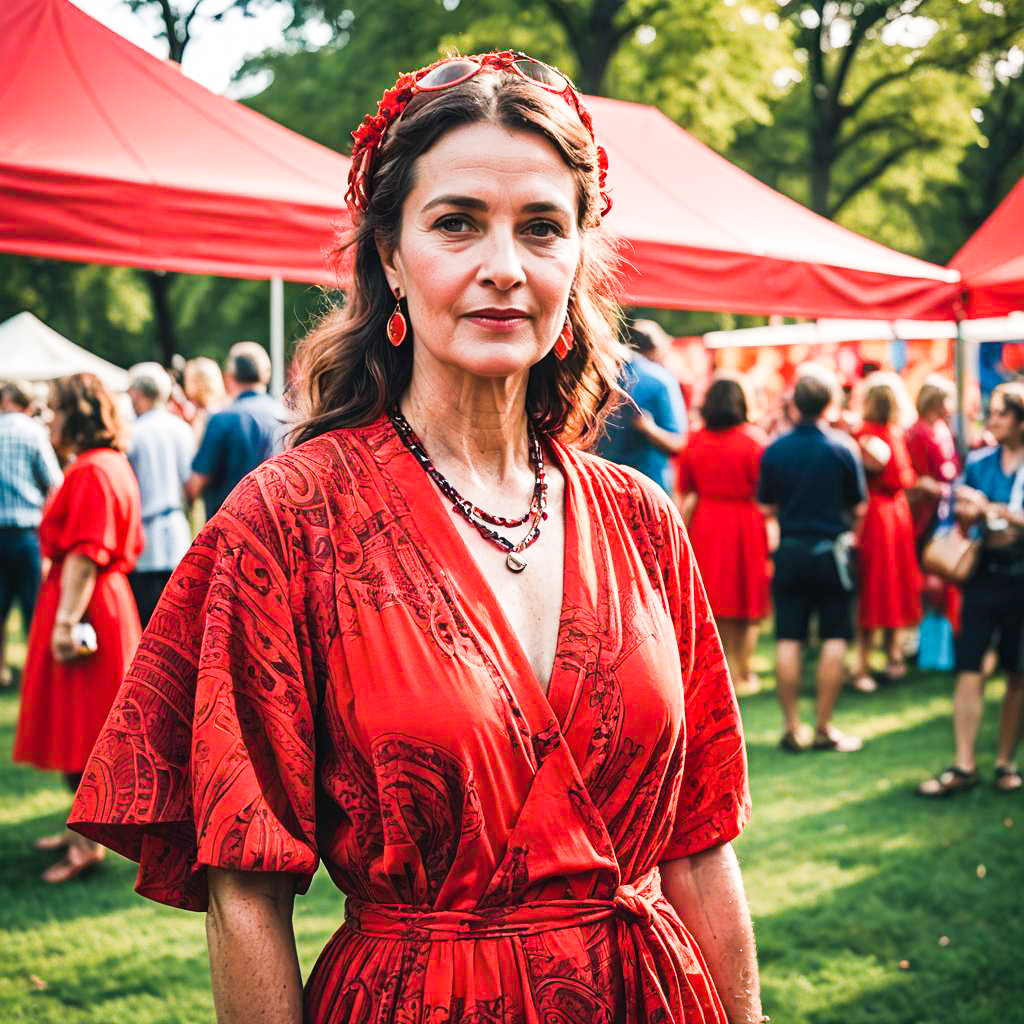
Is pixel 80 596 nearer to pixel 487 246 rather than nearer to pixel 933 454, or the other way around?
pixel 487 246

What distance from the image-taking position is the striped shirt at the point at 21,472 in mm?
8156

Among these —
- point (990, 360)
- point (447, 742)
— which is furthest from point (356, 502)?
point (990, 360)

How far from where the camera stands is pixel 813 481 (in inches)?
274

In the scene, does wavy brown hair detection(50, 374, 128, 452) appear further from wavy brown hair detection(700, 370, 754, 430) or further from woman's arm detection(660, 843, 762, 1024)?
wavy brown hair detection(700, 370, 754, 430)

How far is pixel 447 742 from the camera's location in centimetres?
141

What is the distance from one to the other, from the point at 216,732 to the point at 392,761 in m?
0.21

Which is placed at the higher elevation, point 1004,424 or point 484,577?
point 1004,424

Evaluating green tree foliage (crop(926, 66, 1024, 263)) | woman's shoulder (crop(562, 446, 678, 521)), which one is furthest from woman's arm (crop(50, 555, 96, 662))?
green tree foliage (crop(926, 66, 1024, 263))

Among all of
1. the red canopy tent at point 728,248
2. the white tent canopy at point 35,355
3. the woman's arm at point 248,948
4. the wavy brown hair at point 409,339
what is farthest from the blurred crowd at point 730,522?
the white tent canopy at point 35,355

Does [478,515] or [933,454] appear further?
[933,454]

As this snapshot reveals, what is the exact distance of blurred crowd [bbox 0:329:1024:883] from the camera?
16.8 ft

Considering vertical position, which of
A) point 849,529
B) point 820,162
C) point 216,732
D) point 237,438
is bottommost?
point 849,529

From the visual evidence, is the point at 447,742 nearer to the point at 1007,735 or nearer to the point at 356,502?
the point at 356,502

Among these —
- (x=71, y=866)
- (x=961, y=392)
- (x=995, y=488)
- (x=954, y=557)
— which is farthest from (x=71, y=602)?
(x=961, y=392)
